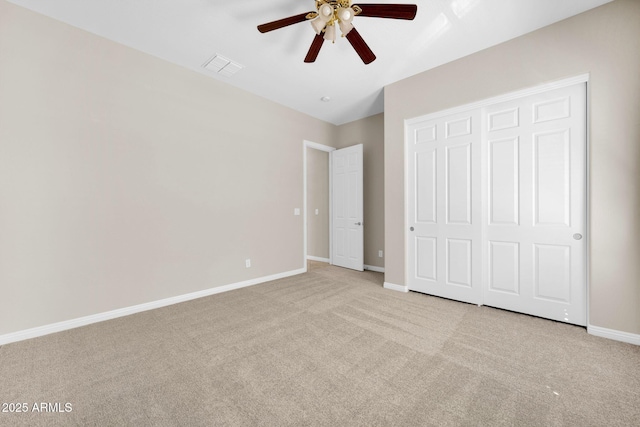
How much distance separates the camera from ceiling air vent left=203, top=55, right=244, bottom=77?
306 cm

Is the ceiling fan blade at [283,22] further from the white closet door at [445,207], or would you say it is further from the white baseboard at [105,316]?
the white baseboard at [105,316]

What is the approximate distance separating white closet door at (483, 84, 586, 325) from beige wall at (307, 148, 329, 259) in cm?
334

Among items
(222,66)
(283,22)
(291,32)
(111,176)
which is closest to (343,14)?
(283,22)

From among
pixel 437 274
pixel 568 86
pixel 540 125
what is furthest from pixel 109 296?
pixel 568 86

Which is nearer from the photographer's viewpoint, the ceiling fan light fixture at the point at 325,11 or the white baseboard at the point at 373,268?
the ceiling fan light fixture at the point at 325,11

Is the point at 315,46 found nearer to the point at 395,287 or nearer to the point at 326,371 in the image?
the point at 326,371

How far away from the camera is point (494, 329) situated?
2.41 m

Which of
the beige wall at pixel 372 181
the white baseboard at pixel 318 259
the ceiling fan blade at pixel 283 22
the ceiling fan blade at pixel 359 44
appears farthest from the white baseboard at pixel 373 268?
the ceiling fan blade at pixel 283 22

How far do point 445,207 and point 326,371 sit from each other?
2455mm

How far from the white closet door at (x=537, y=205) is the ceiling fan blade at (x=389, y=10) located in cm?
170

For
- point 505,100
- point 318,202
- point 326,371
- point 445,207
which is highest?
point 505,100

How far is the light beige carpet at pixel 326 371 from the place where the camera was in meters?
1.41

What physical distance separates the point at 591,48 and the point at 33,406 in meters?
5.01

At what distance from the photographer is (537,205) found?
8.73ft
